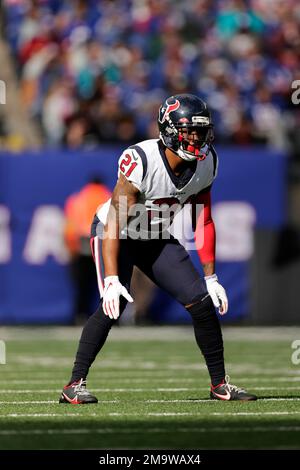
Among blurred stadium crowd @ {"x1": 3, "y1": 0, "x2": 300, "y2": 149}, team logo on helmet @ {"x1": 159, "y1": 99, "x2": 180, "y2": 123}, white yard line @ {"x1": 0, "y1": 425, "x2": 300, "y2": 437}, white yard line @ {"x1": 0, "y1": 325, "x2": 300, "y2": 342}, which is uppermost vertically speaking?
blurred stadium crowd @ {"x1": 3, "y1": 0, "x2": 300, "y2": 149}

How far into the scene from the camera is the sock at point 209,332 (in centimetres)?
647

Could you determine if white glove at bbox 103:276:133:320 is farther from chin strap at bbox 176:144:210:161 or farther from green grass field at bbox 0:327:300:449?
chin strap at bbox 176:144:210:161

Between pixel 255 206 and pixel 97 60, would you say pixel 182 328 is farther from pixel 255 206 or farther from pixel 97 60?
pixel 97 60

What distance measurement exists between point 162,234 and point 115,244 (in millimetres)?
464

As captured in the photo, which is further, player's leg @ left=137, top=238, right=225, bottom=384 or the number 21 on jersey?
player's leg @ left=137, top=238, right=225, bottom=384

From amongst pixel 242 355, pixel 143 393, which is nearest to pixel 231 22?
pixel 242 355

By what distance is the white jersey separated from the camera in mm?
6316

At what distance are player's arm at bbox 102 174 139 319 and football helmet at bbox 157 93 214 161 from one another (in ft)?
1.17

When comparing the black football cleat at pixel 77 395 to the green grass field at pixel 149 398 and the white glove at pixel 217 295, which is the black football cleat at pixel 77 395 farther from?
the white glove at pixel 217 295

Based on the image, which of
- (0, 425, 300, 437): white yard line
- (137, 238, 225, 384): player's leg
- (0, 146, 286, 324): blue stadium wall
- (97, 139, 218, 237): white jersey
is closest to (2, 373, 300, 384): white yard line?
(137, 238, 225, 384): player's leg

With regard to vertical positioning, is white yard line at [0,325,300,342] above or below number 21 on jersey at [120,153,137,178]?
below

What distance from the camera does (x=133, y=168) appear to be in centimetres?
629

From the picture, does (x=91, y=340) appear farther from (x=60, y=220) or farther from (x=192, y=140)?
(x=60, y=220)

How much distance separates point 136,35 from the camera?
17109 millimetres
